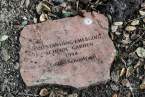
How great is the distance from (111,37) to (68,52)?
309 millimetres

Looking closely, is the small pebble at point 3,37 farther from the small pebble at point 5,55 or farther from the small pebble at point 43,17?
the small pebble at point 43,17

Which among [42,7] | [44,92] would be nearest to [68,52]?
[44,92]

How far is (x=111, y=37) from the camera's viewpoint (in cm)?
247

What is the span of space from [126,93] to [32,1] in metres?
0.89

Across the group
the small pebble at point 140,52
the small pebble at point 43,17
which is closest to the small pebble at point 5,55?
the small pebble at point 43,17

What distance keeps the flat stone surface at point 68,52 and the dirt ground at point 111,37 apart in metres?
0.07

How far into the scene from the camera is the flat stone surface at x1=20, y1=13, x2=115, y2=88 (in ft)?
7.61

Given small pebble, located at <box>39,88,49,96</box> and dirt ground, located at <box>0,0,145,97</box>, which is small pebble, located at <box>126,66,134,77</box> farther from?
small pebble, located at <box>39,88,49,96</box>

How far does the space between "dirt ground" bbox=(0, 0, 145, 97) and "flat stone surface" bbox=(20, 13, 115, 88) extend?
2.6 inches

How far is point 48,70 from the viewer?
2.34m

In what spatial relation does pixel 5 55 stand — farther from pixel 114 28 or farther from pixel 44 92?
pixel 114 28

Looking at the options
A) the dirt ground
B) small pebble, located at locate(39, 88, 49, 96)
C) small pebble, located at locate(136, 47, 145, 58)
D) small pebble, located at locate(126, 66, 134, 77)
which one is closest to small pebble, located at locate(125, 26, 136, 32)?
the dirt ground

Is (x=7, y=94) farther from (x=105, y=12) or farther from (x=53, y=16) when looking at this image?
(x=105, y=12)

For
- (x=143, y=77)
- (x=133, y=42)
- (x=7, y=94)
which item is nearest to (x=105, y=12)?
(x=133, y=42)
